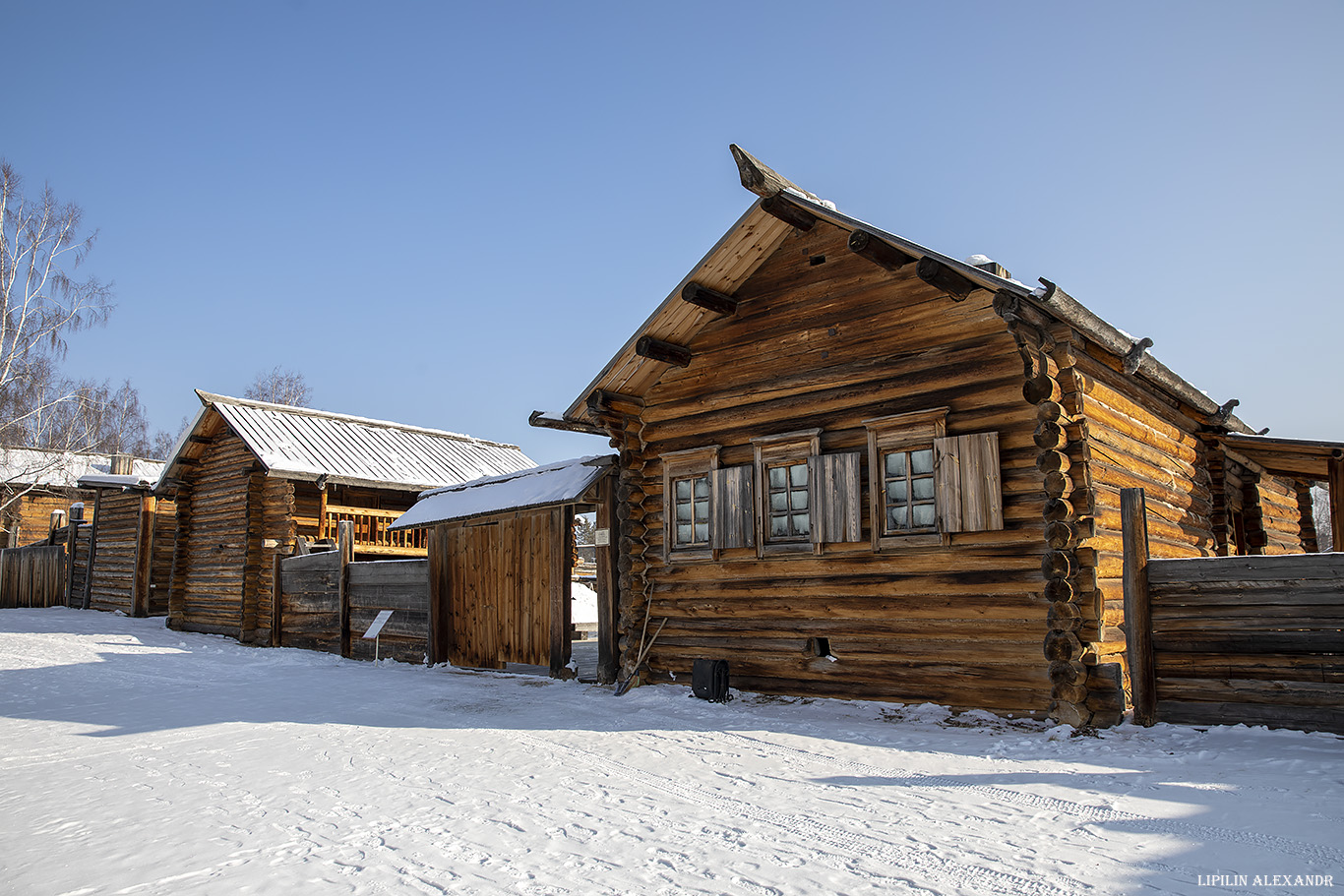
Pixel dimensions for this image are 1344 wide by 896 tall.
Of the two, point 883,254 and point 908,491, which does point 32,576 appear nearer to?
point 908,491

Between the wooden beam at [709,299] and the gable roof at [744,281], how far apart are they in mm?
71

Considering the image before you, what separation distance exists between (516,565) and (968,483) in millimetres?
7836

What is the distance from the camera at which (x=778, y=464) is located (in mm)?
11016

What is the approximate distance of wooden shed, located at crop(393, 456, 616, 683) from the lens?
43.3 feet

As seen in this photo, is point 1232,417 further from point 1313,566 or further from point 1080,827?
point 1080,827

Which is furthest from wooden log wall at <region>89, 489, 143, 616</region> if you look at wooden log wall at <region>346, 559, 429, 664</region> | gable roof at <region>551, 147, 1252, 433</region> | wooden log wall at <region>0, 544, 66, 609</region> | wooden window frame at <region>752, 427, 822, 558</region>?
wooden window frame at <region>752, 427, 822, 558</region>

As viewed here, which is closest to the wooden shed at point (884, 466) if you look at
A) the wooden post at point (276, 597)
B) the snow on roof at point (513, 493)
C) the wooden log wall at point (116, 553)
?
the snow on roof at point (513, 493)

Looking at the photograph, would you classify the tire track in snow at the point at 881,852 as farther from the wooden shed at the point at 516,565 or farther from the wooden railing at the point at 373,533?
the wooden railing at the point at 373,533

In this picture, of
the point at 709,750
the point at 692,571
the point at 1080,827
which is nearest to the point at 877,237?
the point at 692,571

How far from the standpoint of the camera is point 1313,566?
722 cm

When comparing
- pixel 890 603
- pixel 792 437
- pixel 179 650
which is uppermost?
pixel 792 437

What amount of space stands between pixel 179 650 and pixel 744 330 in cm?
1421

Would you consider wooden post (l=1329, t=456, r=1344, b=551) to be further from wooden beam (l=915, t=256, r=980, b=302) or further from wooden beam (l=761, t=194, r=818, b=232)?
wooden beam (l=761, t=194, r=818, b=232)

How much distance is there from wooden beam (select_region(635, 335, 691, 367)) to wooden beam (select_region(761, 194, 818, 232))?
7.50ft
